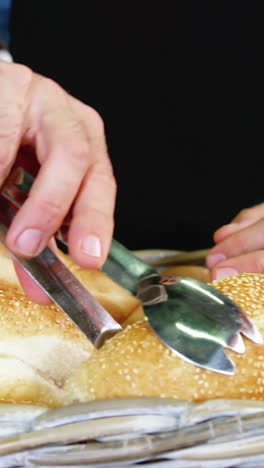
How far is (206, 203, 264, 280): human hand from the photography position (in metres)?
0.80

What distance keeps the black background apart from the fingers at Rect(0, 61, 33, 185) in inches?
23.2

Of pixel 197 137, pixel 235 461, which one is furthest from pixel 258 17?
pixel 235 461

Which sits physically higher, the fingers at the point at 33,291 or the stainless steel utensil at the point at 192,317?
the stainless steel utensil at the point at 192,317

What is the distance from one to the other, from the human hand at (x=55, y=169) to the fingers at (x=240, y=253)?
0.82ft

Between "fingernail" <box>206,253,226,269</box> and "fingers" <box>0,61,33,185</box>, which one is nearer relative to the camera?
"fingers" <box>0,61,33,185</box>

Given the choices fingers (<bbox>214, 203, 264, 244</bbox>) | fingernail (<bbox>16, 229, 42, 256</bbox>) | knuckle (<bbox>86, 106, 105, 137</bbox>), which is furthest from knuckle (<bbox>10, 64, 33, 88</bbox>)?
fingers (<bbox>214, 203, 264, 244</bbox>)

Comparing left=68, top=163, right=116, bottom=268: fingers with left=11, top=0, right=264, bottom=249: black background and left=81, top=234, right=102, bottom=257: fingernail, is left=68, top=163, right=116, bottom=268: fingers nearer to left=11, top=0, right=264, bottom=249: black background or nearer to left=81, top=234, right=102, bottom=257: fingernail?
left=81, top=234, right=102, bottom=257: fingernail

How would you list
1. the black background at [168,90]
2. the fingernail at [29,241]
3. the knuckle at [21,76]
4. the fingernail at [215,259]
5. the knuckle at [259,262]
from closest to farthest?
→ 1. the fingernail at [29,241]
2. the knuckle at [21,76]
3. the knuckle at [259,262]
4. the fingernail at [215,259]
5. the black background at [168,90]

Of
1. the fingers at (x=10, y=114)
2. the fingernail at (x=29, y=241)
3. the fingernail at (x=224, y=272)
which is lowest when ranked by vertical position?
the fingernail at (x=224, y=272)

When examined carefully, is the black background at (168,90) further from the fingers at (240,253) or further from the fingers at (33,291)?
the fingers at (33,291)

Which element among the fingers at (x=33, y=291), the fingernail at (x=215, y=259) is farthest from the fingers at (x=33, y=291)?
the fingernail at (x=215, y=259)

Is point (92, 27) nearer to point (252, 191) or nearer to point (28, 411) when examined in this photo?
point (252, 191)

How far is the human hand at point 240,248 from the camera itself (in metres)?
0.80

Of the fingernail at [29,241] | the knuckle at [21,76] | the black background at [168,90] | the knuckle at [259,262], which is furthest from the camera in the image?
the black background at [168,90]
